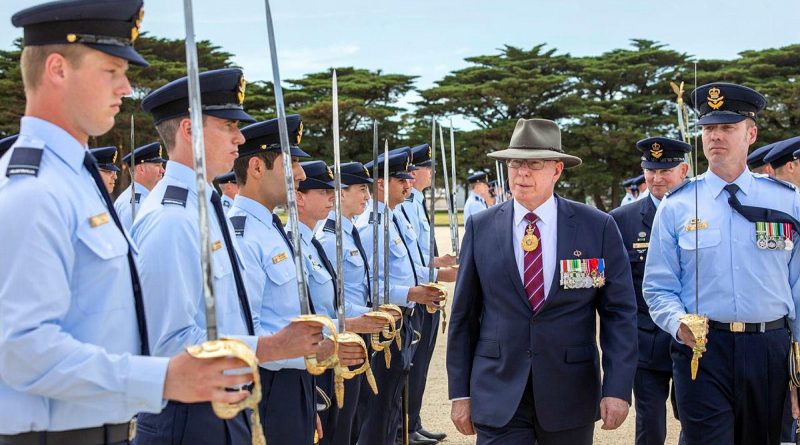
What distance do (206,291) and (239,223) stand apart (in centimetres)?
190

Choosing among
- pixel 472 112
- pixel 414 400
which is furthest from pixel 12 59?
pixel 414 400

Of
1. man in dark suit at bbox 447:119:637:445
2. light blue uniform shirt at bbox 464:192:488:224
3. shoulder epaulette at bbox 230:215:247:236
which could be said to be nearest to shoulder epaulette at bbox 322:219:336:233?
man in dark suit at bbox 447:119:637:445

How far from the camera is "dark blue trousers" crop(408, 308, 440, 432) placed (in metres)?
7.63

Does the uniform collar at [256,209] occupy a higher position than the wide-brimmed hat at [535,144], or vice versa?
the wide-brimmed hat at [535,144]

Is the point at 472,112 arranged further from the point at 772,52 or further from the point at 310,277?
the point at 310,277

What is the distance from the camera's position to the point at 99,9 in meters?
2.44

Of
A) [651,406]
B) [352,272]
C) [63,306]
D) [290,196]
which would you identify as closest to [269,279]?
[290,196]

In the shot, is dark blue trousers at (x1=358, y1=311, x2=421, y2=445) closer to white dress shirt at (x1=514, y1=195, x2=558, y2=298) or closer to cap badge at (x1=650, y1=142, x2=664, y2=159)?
white dress shirt at (x1=514, y1=195, x2=558, y2=298)

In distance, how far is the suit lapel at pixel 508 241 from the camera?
13.7 feet

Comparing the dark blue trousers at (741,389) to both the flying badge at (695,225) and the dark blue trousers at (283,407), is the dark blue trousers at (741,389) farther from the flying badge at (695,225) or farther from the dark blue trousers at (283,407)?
the dark blue trousers at (283,407)

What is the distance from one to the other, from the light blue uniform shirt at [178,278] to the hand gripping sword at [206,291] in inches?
25.5

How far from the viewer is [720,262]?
15.7 feet

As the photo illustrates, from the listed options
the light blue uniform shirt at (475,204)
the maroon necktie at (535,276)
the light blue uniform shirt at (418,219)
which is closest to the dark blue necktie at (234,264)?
the maroon necktie at (535,276)

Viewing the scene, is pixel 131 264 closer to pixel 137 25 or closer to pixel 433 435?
pixel 137 25
